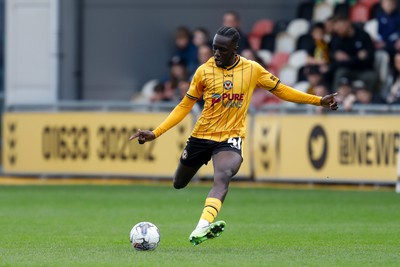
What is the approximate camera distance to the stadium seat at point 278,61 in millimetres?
23177

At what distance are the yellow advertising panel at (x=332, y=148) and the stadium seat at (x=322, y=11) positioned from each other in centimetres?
428

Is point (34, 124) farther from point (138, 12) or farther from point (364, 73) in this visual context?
point (364, 73)

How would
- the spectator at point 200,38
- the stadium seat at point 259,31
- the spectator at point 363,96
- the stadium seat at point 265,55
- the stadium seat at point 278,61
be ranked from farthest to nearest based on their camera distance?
the stadium seat at point 259,31
the stadium seat at point 265,55
the stadium seat at point 278,61
the spectator at point 200,38
the spectator at point 363,96

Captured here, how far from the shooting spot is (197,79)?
11250 millimetres

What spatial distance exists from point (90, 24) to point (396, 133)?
849 centimetres

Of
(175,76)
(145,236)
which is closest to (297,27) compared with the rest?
(175,76)

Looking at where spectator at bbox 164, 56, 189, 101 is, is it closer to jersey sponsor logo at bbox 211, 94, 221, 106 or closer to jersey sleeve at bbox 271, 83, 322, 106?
jersey sleeve at bbox 271, 83, 322, 106

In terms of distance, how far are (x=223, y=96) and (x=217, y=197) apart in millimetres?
1073

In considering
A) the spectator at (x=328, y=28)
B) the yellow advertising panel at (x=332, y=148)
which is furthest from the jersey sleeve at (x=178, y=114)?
the spectator at (x=328, y=28)

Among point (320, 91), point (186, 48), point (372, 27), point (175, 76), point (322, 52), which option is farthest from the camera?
point (186, 48)

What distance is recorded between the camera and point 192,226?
1366 cm

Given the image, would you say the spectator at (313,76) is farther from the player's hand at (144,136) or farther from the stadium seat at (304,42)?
the player's hand at (144,136)

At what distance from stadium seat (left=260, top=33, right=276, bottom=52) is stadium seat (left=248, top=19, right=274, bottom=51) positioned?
134mm

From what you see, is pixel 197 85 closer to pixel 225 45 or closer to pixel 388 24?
pixel 225 45
